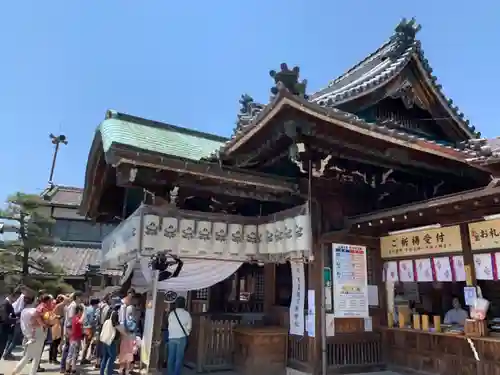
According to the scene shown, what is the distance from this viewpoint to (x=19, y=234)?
17.9m

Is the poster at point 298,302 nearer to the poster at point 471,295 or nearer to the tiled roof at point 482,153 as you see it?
the poster at point 471,295

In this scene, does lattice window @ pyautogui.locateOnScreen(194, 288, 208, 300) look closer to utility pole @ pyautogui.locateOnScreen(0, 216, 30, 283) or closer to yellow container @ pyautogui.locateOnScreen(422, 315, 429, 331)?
yellow container @ pyautogui.locateOnScreen(422, 315, 429, 331)

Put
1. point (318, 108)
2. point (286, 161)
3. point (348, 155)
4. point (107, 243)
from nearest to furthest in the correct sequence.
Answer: point (318, 108)
point (348, 155)
point (286, 161)
point (107, 243)

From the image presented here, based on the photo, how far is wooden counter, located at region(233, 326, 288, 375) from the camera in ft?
28.2

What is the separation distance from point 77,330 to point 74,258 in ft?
→ 56.3

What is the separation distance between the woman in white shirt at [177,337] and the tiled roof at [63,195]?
77.3 feet

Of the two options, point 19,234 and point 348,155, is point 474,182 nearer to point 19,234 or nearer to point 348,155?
point 348,155

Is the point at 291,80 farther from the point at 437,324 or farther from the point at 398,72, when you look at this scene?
the point at 437,324

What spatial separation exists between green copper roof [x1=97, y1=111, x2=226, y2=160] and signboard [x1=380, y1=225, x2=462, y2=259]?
4.46 meters

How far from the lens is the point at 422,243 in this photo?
8148mm

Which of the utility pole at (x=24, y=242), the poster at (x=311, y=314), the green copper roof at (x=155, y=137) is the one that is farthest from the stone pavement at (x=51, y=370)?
the utility pole at (x=24, y=242)

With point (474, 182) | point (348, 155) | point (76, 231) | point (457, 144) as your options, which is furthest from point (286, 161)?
point (76, 231)

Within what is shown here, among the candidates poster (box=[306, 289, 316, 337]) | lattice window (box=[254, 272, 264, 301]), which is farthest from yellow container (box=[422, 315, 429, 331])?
lattice window (box=[254, 272, 264, 301])

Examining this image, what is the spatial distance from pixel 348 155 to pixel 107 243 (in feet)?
22.5
